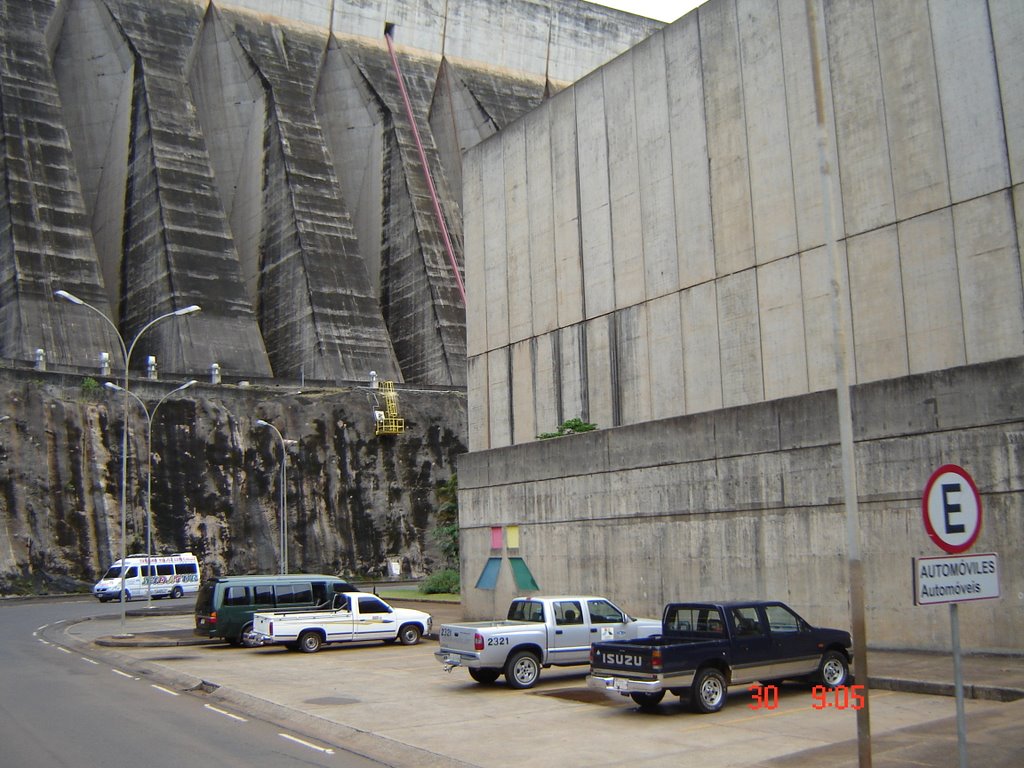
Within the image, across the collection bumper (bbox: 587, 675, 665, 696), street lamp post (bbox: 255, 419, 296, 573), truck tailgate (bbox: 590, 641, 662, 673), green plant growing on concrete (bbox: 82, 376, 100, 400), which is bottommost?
bumper (bbox: 587, 675, 665, 696)

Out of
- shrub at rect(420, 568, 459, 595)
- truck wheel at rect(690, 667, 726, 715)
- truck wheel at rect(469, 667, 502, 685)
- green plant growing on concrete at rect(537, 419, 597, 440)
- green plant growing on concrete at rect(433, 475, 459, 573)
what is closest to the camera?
truck wheel at rect(690, 667, 726, 715)

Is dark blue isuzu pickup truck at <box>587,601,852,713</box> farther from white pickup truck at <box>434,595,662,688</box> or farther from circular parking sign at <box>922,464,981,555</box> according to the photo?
circular parking sign at <box>922,464,981,555</box>

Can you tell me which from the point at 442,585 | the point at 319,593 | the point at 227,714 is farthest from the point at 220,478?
the point at 227,714

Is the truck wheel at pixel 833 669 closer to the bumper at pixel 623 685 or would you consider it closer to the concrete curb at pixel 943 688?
the concrete curb at pixel 943 688

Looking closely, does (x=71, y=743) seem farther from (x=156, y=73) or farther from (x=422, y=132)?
(x=422, y=132)

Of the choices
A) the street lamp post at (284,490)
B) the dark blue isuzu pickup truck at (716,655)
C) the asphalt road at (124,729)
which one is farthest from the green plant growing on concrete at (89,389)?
the dark blue isuzu pickup truck at (716,655)

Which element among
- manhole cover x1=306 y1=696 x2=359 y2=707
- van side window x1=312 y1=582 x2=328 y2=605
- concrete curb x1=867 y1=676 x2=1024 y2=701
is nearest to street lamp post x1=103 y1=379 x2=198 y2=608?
van side window x1=312 y1=582 x2=328 y2=605

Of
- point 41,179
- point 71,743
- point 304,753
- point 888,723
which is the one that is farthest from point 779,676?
point 41,179

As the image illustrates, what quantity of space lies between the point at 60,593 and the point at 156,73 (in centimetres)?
3312

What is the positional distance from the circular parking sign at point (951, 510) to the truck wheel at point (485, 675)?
9.75 metres

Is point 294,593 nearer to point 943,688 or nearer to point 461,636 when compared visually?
point 461,636

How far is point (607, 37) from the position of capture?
84500 mm

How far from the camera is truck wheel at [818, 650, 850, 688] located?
1427cm

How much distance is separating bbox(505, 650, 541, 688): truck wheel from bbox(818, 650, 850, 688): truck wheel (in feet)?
14.4
